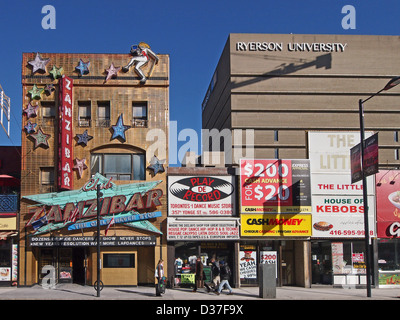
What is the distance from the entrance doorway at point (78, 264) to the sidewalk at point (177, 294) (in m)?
0.90

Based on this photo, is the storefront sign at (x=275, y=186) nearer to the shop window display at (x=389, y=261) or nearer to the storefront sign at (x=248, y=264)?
the storefront sign at (x=248, y=264)


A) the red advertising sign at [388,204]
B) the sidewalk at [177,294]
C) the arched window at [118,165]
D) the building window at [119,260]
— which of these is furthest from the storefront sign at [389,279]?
the arched window at [118,165]

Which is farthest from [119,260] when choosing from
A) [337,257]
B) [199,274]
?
[337,257]

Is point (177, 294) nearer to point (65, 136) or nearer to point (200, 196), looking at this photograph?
point (200, 196)

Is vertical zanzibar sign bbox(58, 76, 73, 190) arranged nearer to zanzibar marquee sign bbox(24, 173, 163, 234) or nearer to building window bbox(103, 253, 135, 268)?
zanzibar marquee sign bbox(24, 173, 163, 234)

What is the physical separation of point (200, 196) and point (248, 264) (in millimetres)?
4384

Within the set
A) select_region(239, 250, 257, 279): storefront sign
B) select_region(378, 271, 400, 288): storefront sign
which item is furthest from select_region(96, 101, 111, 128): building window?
select_region(378, 271, 400, 288): storefront sign

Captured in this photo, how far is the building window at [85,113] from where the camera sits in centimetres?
2658

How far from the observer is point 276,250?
1040 inches

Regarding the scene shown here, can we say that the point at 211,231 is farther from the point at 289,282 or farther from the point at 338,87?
the point at 338,87

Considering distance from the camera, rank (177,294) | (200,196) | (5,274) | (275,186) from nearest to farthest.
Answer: (177,294)
(5,274)
(200,196)
(275,186)

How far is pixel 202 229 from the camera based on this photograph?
25250mm

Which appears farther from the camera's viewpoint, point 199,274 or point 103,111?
point 103,111

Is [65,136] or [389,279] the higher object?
[65,136]
